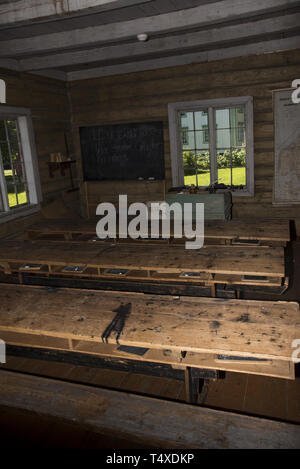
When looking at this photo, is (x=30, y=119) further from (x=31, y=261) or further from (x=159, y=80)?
(x=31, y=261)

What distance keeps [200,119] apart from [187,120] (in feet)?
0.89

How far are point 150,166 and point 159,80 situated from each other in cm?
175

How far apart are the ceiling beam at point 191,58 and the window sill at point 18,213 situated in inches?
122

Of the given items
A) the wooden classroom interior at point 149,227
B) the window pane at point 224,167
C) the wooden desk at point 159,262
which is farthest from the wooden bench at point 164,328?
the window pane at point 224,167

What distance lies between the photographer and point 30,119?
6.91 metres

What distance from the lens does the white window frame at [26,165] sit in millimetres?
6402

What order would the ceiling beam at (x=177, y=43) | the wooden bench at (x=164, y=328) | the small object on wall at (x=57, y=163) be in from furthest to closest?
the small object on wall at (x=57, y=163)
the ceiling beam at (x=177, y=43)
the wooden bench at (x=164, y=328)

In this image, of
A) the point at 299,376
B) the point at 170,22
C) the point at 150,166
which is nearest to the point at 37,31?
the point at 170,22

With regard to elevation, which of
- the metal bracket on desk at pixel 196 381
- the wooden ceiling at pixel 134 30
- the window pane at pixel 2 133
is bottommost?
the metal bracket on desk at pixel 196 381

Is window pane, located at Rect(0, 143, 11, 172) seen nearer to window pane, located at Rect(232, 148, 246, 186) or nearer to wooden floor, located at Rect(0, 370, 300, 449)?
window pane, located at Rect(232, 148, 246, 186)

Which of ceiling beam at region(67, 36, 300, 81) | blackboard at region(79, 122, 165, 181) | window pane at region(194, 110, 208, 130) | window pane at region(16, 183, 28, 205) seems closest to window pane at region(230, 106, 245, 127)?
window pane at region(194, 110, 208, 130)

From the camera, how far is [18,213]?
6.71 m

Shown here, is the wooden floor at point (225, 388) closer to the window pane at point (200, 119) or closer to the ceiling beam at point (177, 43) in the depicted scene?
the ceiling beam at point (177, 43)

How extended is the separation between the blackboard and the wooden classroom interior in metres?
0.03
